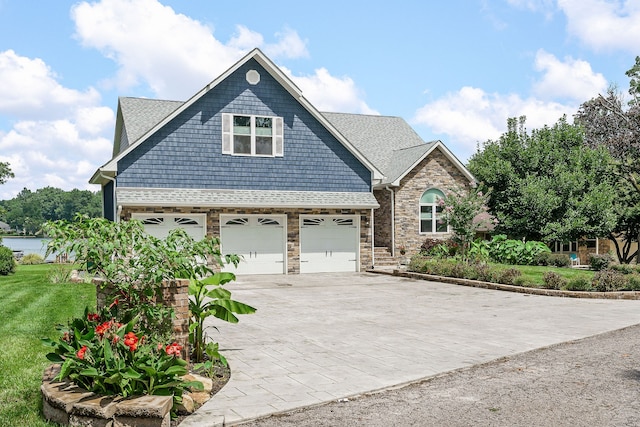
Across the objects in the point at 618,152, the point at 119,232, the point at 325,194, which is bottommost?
the point at 119,232

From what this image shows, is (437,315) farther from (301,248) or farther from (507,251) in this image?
(507,251)

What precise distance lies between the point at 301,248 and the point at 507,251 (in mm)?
9230

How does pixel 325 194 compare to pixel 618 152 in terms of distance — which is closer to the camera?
pixel 325 194

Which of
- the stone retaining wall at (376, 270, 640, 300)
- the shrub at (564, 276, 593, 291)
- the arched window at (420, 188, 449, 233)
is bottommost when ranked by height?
the stone retaining wall at (376, 270, 640, 300)

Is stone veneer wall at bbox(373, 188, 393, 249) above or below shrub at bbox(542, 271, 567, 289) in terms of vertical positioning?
above

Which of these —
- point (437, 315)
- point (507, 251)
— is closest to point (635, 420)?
point (437, 315)

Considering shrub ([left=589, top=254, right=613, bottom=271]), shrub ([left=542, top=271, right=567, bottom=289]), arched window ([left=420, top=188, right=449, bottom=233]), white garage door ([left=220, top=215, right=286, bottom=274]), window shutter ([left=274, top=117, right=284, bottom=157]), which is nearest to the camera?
shrub ([left=542, top=271, right=567, bottom=289])

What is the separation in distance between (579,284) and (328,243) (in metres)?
10.1

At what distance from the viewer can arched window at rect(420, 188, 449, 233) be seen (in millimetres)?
27406

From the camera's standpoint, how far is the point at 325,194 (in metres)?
23.9

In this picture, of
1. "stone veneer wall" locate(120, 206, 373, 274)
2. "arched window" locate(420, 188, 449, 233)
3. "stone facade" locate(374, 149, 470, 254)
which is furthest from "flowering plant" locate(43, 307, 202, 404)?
"arched window" locate(420, 188, 449, 233)

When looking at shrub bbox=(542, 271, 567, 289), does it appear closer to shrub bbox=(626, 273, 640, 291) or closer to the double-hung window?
shrub bbox=(626, 273, 640, 291)

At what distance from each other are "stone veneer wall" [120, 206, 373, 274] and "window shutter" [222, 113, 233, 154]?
7.69ft

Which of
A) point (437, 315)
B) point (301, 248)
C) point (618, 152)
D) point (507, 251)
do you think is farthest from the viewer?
point (618, 152)
